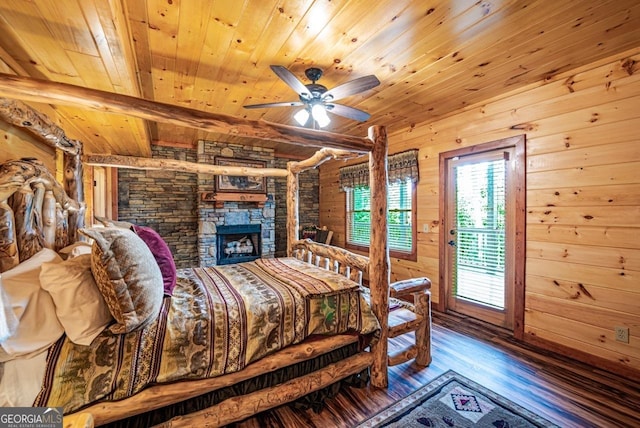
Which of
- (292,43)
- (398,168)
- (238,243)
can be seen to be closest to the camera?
(292,43)

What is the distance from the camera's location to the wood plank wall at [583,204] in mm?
→ 2053

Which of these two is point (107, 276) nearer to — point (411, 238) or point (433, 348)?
point (433, 348)

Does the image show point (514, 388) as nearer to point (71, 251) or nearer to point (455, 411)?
point (455, 411)

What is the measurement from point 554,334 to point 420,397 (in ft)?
5.24

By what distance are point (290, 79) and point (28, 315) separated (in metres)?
1.93

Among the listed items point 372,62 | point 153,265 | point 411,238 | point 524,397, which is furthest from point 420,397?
point 372,62

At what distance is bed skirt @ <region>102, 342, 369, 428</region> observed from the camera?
4.39 feet

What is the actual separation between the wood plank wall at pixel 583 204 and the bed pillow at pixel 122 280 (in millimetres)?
3234

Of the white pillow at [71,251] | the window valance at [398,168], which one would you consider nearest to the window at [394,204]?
the window valance at [398,168]

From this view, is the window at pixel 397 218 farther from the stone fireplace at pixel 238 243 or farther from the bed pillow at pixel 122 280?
the bed pillow at pixel 122 280

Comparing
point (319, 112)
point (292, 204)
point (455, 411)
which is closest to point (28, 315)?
point (319, 112)

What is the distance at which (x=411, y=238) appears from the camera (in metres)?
3.83

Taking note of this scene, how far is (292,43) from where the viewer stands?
6.24 ft

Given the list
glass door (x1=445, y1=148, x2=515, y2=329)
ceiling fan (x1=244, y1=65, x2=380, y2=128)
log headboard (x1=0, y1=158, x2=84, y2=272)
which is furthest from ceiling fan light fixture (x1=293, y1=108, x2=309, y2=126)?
glass door (x1=445, y1=148, x2=515, y2=329)
